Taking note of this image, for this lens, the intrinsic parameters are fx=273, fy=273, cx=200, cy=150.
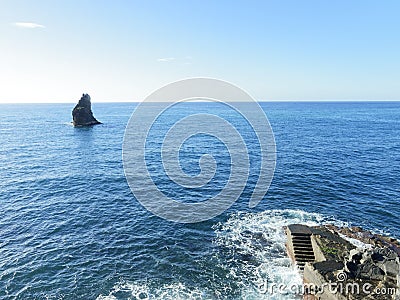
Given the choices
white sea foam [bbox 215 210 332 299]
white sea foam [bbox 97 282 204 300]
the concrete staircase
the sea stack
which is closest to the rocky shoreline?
the concrete staircase

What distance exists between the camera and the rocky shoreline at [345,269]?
80.2ft

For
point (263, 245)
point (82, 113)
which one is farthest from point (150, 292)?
point (82, 113)

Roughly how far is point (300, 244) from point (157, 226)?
20.1m

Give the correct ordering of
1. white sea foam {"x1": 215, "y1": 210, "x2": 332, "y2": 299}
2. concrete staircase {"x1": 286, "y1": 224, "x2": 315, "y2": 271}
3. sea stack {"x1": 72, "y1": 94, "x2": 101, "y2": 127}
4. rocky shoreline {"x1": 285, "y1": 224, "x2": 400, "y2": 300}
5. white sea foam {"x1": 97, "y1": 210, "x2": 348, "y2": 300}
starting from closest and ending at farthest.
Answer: rocky shoreline {"x1": 285, "y1": 224, "x2": 400, "y2": 300} → white sea foam {"x1": 97, "y1": 210, "x2": 348, "y2": 300} → white sea foam {"x1": 215, "y1": 210, "x2": 332, "y2": 299} → concrete staircase {"x1": 286, "y1": 224, "x2": 315, "y2": 271} → sea stack {"x1": 72, "y1": 94, "x2": 101, "y2": 127}

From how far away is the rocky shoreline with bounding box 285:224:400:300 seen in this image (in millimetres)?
24453

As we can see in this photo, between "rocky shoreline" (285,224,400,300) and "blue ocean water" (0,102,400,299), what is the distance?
91.7 inches

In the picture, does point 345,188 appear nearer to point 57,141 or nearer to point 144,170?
point 144,170

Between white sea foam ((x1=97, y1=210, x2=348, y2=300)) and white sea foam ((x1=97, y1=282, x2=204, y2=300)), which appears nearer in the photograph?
white sea foam ((x1=97, y1=282, x2=204, y2=300))

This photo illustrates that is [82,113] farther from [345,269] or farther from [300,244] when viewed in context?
[345,269]

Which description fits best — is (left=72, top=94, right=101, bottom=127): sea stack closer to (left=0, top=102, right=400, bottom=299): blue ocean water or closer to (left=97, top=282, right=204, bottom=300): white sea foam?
(left=0, top=102, right=400, bottom=299): blue ocean water

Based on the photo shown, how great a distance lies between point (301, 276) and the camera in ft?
99.0

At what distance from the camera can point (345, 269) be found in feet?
87.1

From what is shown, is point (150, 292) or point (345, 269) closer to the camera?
point (345, 269)

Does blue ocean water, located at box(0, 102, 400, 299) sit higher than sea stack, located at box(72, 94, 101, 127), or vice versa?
sea stack, located at box(72, 94, 101, 127)
